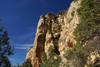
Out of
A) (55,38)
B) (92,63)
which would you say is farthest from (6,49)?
(55,38)

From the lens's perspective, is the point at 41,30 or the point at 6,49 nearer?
the point at 6,49

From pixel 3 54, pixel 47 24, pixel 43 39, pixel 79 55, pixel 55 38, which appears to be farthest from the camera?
pixel 47 24

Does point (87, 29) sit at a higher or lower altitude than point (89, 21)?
lower

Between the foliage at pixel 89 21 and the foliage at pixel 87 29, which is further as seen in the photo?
the foliage at pixel 89 21

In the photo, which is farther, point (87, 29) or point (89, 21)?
point (89, 21)

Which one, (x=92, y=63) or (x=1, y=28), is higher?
(x=1, y=28)

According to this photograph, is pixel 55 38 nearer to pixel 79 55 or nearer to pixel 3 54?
pixel 79 55

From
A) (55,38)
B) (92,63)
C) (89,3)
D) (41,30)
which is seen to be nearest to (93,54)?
(92,63)

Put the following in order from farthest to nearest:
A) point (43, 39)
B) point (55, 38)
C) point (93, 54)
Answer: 1. point (43, 39)
2. point (55, 38)
3. point (93, 54)

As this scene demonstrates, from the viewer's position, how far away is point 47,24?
37875 millimetres

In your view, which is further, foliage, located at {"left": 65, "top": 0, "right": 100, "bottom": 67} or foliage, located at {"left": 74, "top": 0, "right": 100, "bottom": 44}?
foliage, located at {"left": 74, "top": 0, "right": 100, "bottom": 44}

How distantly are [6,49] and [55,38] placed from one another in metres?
24.7

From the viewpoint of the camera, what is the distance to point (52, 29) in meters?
35.7

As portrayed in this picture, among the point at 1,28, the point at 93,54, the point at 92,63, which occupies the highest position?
the point at 1,28
